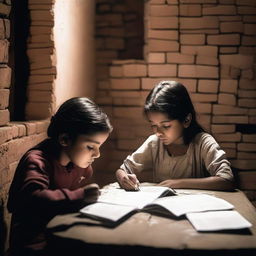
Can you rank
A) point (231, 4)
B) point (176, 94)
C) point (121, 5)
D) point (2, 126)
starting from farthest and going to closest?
1. point (121, 5)
2. point (231, 4)
3. point (176, 94)
4. point (2, 126)

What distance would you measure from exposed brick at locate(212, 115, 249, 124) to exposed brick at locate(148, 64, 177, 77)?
2.02 ft

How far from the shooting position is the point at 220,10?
385 centimetres

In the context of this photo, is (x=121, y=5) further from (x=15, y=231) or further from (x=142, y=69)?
(x=15, y=231)

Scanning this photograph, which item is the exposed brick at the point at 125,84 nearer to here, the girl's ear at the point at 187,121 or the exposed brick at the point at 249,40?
the girl's ear at the point at 187,121

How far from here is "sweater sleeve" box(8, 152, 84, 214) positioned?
206 cm

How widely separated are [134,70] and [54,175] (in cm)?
193

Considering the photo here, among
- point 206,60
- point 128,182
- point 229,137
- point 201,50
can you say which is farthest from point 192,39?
point 128,182

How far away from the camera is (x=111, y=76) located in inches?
165

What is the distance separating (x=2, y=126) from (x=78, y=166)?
1.81 feet

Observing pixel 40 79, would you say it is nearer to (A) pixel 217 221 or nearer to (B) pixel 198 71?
(B) pixel 198 71

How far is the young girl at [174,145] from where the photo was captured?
3090mm

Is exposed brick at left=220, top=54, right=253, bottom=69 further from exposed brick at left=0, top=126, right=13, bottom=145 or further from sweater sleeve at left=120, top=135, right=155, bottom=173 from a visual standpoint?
exposed brick at left=0, top=126, right=13, bottom=145

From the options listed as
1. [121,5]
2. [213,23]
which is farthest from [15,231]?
[121,5]

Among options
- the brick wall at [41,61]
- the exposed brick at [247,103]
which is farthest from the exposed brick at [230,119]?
the brick wall at [41,61]
